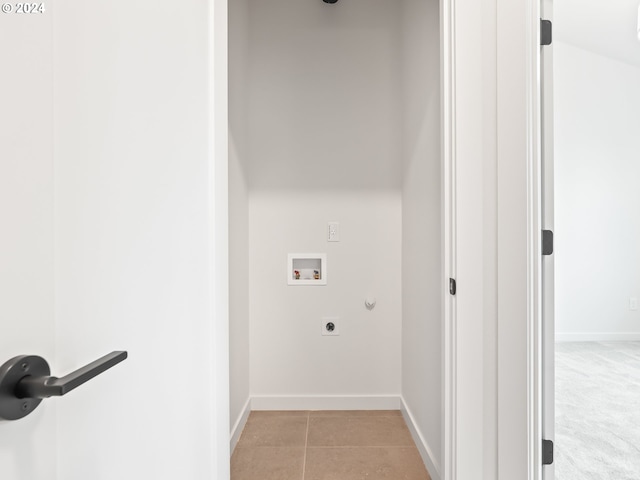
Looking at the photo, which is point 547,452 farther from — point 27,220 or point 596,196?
point 27,220

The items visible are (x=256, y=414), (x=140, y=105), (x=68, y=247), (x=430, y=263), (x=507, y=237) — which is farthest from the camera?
(x=256, y=414)

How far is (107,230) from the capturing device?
2.17 feet

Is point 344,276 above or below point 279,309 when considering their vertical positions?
above

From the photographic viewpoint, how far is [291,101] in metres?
2.47

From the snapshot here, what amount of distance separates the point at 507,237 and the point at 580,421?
733 mm

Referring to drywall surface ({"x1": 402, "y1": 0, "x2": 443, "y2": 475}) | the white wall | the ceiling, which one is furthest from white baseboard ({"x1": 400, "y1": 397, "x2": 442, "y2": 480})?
the ceiling

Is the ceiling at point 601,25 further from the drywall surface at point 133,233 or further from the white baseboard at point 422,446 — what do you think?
the white baseboard at point 422,446

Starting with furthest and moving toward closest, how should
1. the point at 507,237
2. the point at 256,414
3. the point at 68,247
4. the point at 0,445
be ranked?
the point at 256,414 < the point at 507,237 < the point at 68,247 < the point at 0,445

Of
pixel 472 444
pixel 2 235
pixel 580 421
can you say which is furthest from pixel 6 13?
pixel 580 421

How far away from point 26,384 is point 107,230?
285mm

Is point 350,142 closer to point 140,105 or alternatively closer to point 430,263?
point 430,263

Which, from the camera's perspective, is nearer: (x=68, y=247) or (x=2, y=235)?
(x=2, y=235)

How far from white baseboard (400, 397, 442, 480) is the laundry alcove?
0.20 m

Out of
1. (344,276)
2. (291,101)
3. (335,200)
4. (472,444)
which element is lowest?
(472,444)
